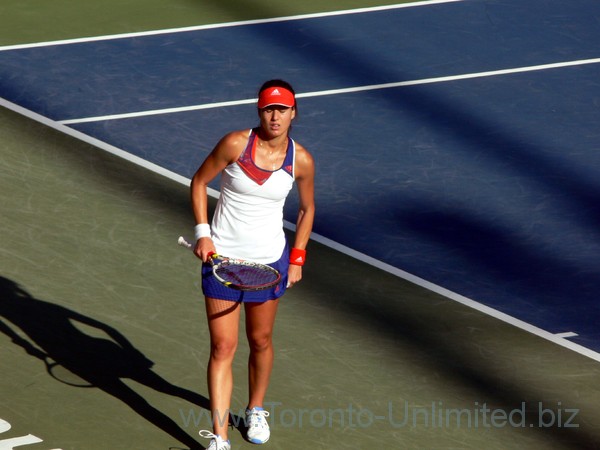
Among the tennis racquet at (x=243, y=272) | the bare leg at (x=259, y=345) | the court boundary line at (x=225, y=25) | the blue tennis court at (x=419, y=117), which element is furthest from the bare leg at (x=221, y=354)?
the court boundary line at (x=225, y=25)

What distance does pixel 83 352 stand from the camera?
31.8 ft

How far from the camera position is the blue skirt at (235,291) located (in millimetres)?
8164

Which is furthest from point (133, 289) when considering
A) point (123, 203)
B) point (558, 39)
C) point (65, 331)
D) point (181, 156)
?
point (558, 39)

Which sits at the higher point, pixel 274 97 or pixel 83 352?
pixel 274 97

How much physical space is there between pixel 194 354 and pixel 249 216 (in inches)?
71.7

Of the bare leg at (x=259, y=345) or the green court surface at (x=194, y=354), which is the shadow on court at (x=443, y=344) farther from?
the bare leg at (x=259, y=345)

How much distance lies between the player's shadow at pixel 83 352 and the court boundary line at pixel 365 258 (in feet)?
7.47

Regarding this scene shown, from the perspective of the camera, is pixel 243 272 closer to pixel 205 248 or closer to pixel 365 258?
pixel 205 248

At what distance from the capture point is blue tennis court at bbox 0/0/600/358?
1145 cm

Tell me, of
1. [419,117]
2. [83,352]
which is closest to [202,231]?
[83,352]

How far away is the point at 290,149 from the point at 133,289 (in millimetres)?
2714

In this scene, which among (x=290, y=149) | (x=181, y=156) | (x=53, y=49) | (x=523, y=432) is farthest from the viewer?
(x=53, y=49)

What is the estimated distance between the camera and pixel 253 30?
1622 cm

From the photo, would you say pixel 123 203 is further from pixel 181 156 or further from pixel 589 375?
pixel 589 375
